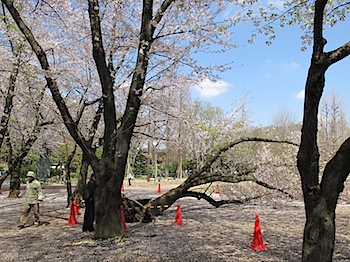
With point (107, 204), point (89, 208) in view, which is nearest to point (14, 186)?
point (89, 208)

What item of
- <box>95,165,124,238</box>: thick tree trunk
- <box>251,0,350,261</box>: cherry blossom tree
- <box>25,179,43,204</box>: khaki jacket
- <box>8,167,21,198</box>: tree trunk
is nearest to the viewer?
<box>251,0,350,261</box>: cherry blossom tree

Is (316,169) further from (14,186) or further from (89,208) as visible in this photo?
(14,186)

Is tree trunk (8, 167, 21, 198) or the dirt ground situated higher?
tree trunk (8, 167, 21, 198)

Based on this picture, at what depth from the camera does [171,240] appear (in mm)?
7426

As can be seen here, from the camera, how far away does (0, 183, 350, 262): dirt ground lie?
605cm

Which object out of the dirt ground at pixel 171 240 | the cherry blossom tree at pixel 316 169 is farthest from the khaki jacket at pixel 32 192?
the cherry blossom tree at pixel 316 169

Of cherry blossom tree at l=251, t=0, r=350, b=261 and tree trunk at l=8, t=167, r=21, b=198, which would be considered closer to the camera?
cherry blossom tree at l=251, t=0, r=350, b=261

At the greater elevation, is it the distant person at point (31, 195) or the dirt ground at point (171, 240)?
the distant person at point (31, 195)

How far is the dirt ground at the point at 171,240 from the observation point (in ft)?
19.9

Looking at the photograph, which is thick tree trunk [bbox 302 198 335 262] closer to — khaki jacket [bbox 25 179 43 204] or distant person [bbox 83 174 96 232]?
distant person [bbox 83 174 96 232]

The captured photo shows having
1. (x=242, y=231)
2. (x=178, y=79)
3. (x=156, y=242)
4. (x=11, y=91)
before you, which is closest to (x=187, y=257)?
(x=156, y=242)

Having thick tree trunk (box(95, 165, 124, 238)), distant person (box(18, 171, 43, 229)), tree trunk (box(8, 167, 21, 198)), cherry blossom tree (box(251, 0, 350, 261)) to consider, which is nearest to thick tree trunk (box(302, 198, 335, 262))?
cherry blossom tree (box(251, 0, 350, 261))

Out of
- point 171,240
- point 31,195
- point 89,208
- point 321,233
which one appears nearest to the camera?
point 321,233

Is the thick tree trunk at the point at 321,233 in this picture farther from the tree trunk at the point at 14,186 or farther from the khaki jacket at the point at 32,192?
the tree trunk at the point at 14,186
